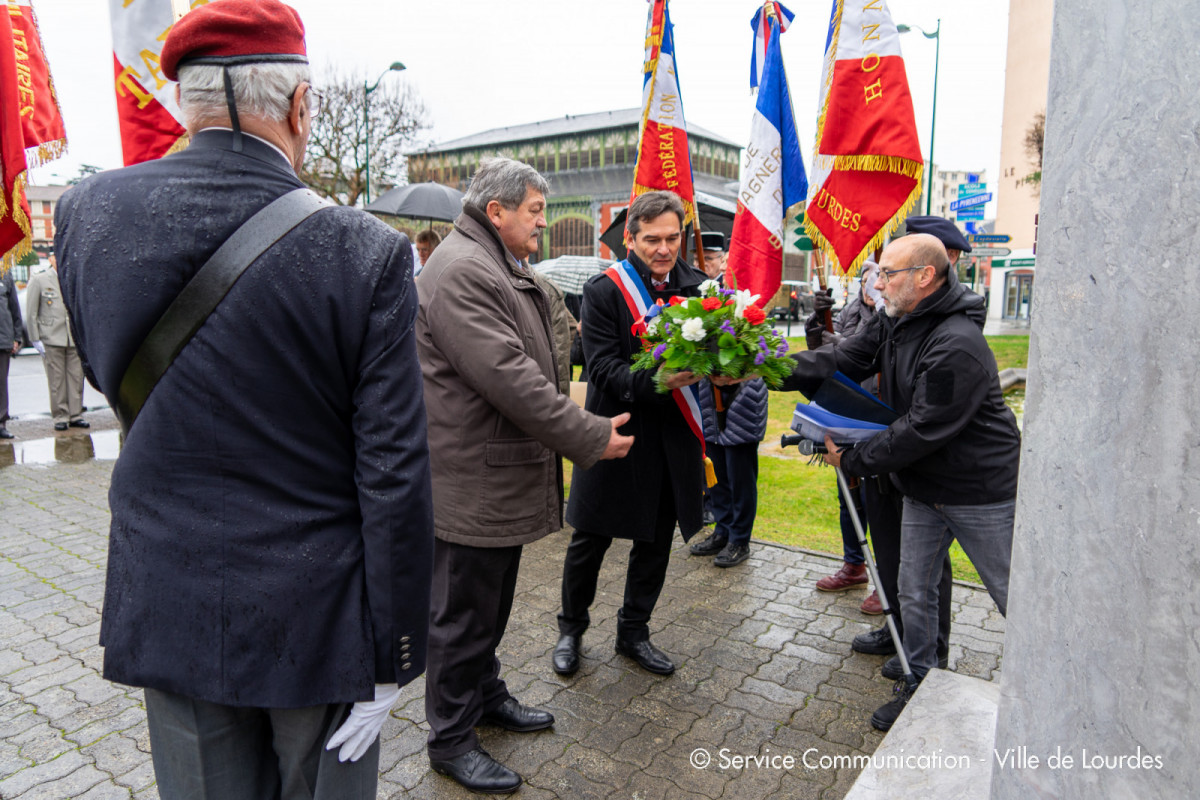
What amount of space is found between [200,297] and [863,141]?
395cm

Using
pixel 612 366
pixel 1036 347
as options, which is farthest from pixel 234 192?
pixel 612 366

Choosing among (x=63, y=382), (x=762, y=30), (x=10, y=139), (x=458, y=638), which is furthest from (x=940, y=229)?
(x=63, y=382)

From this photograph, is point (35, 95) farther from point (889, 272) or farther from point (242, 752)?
point (889, 272)

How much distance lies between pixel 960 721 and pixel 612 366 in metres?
2.02

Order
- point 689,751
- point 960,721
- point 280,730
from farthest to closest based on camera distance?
1. point 689,751
2. point 960,721
3. point 280,730

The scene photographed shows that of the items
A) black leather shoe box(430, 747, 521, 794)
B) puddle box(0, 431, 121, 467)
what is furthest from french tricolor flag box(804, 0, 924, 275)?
puddle box(0, 431, 121, 467)

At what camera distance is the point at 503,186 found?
295 cm

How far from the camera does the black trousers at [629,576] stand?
12.1 feet

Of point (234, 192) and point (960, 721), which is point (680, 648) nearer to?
point (960, 721)

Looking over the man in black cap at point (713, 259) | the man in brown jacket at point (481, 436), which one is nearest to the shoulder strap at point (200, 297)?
the man in brown jacket at point (481, 436)

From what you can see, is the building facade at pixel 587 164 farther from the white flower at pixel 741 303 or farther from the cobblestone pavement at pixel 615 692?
the white flower at pixel 741 303

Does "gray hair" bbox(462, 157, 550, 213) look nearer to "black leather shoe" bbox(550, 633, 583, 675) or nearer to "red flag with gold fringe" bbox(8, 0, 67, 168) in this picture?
"black leather shoe" bbox(550, 633, 583, 675)

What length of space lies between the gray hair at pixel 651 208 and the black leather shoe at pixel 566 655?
209 cm

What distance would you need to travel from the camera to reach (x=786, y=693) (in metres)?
3.53
